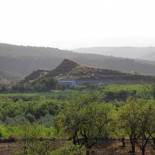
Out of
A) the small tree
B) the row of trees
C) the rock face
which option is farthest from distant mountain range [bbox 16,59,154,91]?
the small tree

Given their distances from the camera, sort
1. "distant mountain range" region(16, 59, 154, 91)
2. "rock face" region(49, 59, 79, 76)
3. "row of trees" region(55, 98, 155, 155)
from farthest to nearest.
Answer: "rock face" region(49, 59, 79, 76) → "distant mountain range" region(16, 59, 154, 91) → "row of trees" region(55, 98, 155, 155)

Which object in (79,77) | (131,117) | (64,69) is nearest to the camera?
(131,117)

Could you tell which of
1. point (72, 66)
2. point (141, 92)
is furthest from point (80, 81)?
point (141, 92)

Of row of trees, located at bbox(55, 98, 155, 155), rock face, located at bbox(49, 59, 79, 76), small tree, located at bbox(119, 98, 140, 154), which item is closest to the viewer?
row of trees, located at bbox(55, 98, 155, 155)

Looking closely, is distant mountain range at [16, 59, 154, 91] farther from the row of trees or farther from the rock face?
the row of trees

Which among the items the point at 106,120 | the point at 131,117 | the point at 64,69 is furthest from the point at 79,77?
the point at 131,117

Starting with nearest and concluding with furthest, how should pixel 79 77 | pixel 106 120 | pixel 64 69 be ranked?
pixel 106 120 → pixel 79 77 → pixel 64 69

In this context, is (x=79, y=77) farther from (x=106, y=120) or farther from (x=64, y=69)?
(x=106, y=120)

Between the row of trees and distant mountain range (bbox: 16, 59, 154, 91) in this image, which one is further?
distant mountain range (bbox: 16, 59, 154, 91)

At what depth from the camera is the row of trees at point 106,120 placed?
46.6m

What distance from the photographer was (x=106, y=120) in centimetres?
4894

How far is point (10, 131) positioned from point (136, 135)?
1874 centimetres

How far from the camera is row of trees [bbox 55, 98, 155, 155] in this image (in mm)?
46625

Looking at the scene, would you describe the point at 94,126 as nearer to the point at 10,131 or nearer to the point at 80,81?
the point at 10,131
